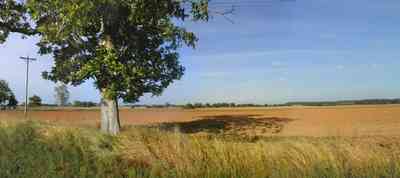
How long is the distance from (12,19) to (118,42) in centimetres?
534

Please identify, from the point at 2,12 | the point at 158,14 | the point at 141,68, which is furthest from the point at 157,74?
the point at 2,12

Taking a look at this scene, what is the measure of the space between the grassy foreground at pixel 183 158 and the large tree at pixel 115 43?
9509 millimetres

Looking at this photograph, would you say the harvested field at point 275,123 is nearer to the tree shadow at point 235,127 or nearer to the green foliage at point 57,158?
the tree shadow at point 235,127

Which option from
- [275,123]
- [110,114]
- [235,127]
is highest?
[110,114]

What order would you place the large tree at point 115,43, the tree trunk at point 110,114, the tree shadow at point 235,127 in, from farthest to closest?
the tree shadow at point 235,127 → the tree trunk at point 110,114 → the large tree at point 115,43

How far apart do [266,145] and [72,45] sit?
51.9 feet

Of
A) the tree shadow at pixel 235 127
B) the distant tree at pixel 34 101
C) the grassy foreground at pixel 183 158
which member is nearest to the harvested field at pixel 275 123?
the tree shadow at pixel 235 127

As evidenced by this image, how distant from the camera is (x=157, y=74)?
25.8m

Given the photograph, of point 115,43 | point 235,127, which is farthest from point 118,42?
point 235,127

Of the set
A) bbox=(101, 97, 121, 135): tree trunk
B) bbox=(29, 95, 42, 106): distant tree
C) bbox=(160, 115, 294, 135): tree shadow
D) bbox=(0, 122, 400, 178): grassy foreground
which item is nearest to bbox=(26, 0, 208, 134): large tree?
bbox=(101, 97, 121, 135): tree trunk

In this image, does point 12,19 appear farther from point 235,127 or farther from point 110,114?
point 235,127

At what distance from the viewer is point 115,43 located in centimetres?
2522

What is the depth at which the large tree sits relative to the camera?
21.3 meters

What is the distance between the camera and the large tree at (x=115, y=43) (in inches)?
839
